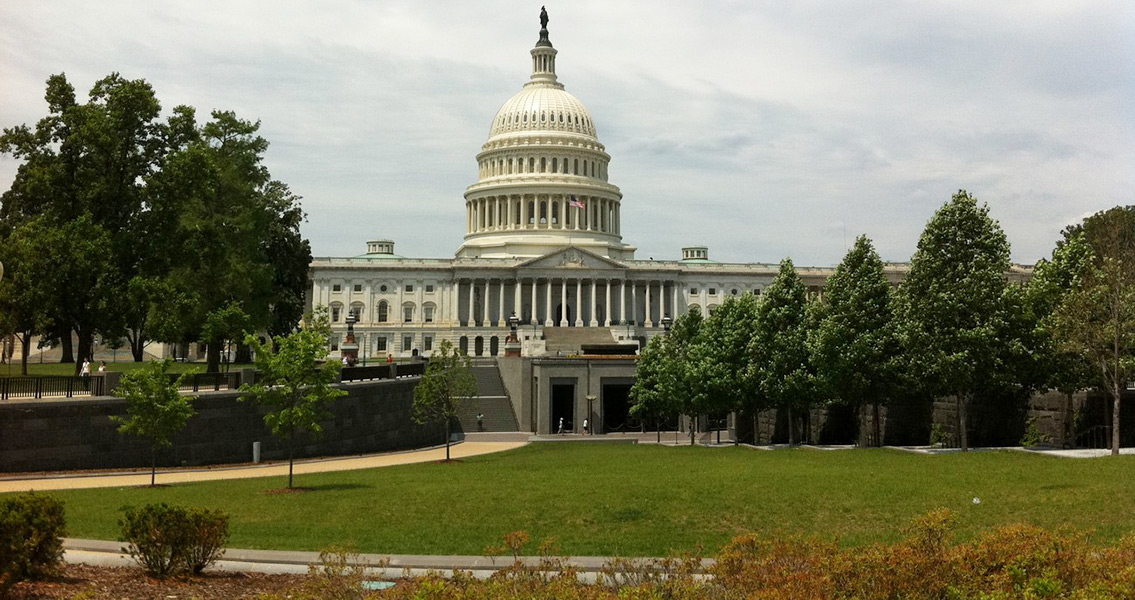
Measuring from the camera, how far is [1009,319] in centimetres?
4125

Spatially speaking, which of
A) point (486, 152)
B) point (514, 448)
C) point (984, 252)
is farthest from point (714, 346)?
point (486, 152)

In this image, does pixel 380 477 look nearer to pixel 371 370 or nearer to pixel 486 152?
pixel 371 370

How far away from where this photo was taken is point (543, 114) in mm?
161750

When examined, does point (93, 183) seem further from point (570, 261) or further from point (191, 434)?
point (570, 261)

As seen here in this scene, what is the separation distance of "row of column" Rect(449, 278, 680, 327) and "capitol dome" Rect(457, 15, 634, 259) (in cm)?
800

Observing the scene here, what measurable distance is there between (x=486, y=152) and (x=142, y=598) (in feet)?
494

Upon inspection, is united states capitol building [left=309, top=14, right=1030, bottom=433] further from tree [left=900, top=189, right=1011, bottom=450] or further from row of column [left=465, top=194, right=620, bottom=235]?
tree [left=900, top=189, right=1011, bottom=450]

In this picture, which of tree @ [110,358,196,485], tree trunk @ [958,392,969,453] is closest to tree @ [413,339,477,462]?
tree @ [110,358,196,485]

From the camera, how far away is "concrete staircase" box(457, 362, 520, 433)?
71.8m

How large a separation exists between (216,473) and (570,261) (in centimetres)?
10926

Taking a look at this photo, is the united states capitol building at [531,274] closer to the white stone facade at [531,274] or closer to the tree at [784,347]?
the white stone facade at [531,274]

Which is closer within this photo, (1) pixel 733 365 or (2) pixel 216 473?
(2) pixel 216 473

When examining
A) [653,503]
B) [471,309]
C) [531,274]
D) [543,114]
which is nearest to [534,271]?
[531,274]

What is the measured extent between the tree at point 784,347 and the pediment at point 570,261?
305 feet
